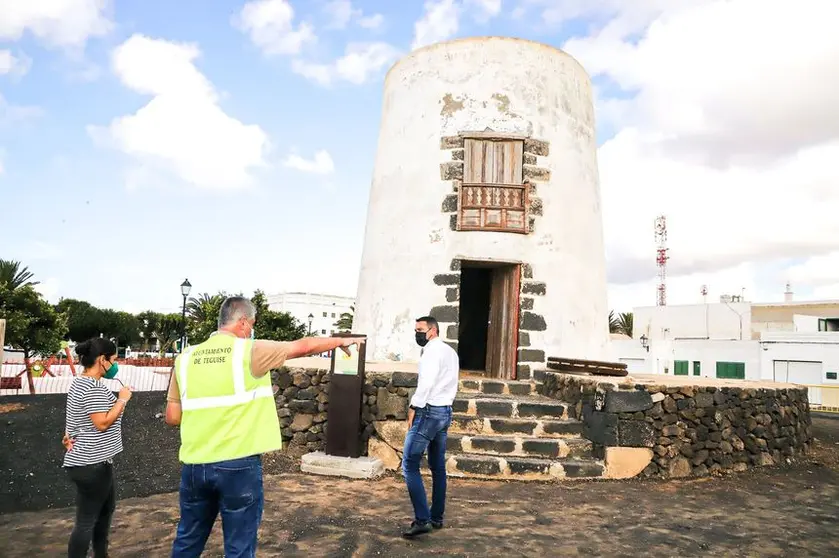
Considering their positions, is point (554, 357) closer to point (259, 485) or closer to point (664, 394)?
point (664, 394)

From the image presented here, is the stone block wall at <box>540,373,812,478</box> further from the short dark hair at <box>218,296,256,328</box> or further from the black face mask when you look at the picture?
the short dark hair at <box>218,296,256,328</box>

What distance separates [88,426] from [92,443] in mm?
117

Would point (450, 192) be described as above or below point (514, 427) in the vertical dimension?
above

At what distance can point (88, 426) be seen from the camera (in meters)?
3.93

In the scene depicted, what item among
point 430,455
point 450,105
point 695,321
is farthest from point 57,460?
point 695,321

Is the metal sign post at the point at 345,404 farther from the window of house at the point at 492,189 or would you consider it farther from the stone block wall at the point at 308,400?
the window of house at the point at 492,189

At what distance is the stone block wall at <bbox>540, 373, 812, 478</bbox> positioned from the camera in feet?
24.8

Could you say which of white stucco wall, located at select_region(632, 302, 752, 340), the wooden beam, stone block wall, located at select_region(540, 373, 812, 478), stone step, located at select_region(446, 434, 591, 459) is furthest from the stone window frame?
white stucco wall, located at select_region(632, 302, 752, 340)

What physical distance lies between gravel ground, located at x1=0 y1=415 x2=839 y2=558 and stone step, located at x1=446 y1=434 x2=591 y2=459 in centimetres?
53

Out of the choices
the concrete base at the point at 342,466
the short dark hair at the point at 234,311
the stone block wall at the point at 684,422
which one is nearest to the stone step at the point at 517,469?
the stone block wall at the point at 684,422

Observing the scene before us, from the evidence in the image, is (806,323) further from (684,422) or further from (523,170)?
(684,422)

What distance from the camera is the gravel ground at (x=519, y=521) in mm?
4773

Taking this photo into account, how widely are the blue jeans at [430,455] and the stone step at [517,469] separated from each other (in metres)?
2.21

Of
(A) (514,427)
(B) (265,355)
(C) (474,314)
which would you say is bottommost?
(A) (514,427)
